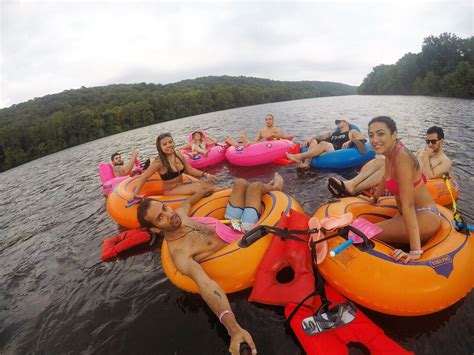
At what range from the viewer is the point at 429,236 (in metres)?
3.15

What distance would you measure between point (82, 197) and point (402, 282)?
32.8ft

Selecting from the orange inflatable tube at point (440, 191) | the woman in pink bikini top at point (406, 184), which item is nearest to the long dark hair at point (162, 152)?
the woman in pink bikini top at point (406, 184)

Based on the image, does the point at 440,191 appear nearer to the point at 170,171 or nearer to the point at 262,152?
the point at 262,152

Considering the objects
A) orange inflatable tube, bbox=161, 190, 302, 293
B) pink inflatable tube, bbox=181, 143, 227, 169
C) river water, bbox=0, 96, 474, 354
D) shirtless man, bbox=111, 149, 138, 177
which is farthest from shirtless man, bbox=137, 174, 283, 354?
pink inflatable tube, bbox=181, 143, 227, 169

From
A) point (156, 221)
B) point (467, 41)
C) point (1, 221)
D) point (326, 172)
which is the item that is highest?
point (467, 41)

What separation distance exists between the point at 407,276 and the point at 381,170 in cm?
295

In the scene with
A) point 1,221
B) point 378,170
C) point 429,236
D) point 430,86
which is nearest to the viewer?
point 429,236

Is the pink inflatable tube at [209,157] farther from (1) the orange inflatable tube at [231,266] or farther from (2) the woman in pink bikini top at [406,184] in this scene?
(2) the woman in pink bikini top at [406,184]

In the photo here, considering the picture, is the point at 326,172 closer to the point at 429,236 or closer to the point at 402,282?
the point at 429,236

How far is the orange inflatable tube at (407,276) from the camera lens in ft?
8.41

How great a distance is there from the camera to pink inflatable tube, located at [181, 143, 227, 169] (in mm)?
9245

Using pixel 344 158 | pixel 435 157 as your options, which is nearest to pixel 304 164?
pixel 344 158

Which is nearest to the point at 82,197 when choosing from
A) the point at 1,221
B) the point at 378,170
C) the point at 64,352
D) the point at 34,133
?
the point at 1,221

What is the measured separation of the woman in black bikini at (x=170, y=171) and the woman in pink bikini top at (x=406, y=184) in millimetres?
3090
